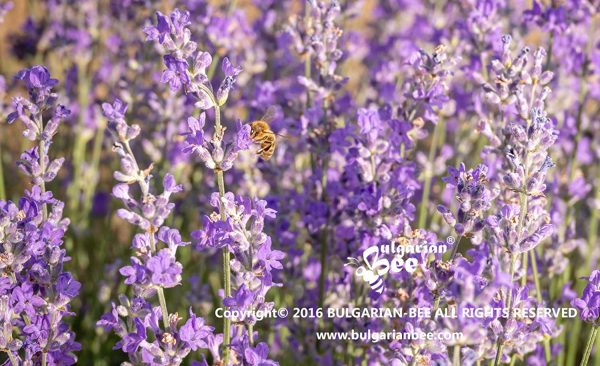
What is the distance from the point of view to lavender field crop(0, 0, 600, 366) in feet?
5.73

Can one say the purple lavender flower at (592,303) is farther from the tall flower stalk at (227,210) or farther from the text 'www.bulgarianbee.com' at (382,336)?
the tall flower stalk at (227,210)

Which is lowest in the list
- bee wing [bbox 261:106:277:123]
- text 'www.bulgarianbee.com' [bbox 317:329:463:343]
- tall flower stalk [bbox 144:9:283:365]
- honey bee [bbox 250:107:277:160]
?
text 'www.bulgarianbee.com' [bbox 317:329:463:343]

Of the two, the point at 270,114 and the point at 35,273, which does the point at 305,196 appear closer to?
the point at 270,114

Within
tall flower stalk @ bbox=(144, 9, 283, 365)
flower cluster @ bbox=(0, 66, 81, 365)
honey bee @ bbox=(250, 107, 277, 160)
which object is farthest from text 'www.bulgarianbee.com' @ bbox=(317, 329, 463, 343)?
flower cluster @ bbox=(0, 66, 81, 365)

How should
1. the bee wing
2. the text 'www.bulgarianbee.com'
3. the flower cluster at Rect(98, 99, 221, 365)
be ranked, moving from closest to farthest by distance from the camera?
the text 'www.bulgarianbee.com' → the flower cluster at Rect(98, 99, 221, 365) → the bee wing

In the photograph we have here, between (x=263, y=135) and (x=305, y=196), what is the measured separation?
1.30 ft

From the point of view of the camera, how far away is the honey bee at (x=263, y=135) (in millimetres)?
2199

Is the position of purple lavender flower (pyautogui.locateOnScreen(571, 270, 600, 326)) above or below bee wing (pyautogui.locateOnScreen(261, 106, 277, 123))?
below

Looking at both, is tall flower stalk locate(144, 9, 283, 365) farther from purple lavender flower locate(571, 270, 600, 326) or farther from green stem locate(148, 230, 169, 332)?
purple lavender flower locate(571, 270, 600, 326)

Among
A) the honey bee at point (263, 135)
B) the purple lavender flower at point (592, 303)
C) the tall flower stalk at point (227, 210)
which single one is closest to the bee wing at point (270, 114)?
the honey bee at point (263, 135)

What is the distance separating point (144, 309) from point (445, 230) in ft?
4.73

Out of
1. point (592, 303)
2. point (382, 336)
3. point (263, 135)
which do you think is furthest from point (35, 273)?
point (592, 303)

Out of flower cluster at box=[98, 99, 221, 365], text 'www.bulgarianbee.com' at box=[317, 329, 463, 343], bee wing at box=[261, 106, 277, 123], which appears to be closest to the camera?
text 'www.bulgarianbee.com' at box=[317, 329, 463, 343]

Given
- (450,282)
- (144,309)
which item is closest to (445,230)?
(450,282)
